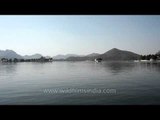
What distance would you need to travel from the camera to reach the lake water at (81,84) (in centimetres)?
298

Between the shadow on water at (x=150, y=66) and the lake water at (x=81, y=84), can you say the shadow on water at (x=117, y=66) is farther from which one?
the shadow on water at (x=150, y=66)

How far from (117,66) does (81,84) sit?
87cm

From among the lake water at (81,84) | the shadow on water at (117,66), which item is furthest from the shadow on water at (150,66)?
the shadow on water at (117,66)

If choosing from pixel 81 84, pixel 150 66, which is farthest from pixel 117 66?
pixel 81 84

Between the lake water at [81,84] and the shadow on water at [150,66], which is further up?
the shadow on water at [150,66]

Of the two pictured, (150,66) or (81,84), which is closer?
(81,84)

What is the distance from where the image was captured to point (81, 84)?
3.16 m

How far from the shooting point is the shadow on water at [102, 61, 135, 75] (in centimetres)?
365

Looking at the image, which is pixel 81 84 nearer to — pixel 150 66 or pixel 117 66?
pixel 117 66

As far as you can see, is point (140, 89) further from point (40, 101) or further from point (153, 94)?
point (40, 101)
